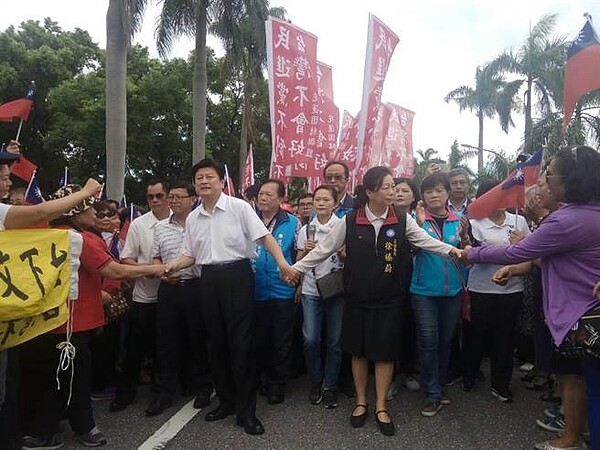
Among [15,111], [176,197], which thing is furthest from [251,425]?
[15,111]

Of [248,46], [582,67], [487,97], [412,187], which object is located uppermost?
[487,97]

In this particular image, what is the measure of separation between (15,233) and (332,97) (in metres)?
6.00

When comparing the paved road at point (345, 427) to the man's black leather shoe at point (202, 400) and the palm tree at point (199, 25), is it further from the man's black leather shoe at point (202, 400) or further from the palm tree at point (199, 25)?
the palm tree at point (199, 25)

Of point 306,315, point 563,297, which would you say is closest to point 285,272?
point 306,315

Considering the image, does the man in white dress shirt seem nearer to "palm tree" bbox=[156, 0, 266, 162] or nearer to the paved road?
the paved road

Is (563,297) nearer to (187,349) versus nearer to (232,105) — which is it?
(187,349)

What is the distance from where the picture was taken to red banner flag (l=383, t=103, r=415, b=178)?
389 inches

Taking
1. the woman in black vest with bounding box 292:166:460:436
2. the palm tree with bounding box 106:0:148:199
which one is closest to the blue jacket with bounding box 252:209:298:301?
the woman in black vest with bounding box 292:166:460:436

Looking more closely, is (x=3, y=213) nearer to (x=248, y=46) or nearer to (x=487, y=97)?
(x=248, y=46)

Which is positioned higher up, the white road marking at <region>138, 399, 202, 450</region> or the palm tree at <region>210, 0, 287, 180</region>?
the palm tree at <region>210, 0, 287, 180</region>

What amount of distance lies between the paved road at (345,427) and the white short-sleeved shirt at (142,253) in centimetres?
85

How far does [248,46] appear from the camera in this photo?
18.2m

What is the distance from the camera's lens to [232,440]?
3.27 metres

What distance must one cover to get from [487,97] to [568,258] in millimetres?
31318
